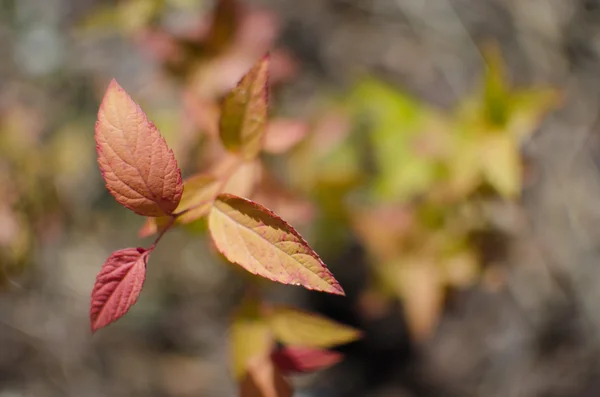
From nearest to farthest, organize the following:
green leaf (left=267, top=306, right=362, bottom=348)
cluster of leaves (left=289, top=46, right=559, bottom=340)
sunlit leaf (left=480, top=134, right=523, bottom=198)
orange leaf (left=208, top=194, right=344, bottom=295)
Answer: orange leaf (left=208, top=194, right=344, bottom=295), green leaf (left=267, top=306, right=362, bottom=348), sunlit leaf (left=480, top=134, right=523, bottom=198), cluster of leaves (left=289, top=46, right=559, bottom=340)

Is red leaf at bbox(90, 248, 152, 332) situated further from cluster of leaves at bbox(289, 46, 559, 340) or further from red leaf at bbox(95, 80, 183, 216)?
cluster of leaves at bbox(289, 46, 559, 340)

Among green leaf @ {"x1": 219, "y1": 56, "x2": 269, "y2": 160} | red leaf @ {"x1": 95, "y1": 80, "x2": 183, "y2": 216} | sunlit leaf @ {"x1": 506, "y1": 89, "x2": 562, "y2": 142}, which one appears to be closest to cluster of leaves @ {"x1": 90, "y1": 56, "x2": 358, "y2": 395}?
red leaf @ {"x1": 95, "y1": 80, "x2": 183, "y2": 216}

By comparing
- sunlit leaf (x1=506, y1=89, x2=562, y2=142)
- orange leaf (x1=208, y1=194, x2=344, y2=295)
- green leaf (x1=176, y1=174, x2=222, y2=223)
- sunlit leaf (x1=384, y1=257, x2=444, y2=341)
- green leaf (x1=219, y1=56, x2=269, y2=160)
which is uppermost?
sunlit leaf (x1=506, y1=89, x2=562, y2=142)

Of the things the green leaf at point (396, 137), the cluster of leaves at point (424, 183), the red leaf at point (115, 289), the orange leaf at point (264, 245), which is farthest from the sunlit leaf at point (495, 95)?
the red leaf at point (115, 289)

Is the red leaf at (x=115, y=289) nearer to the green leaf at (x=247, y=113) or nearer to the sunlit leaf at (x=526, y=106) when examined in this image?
the green leaf at (x=247, y=113)

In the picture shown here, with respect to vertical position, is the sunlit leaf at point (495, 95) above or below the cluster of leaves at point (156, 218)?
above

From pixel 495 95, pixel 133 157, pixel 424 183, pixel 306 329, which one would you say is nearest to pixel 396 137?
pixel 424 183

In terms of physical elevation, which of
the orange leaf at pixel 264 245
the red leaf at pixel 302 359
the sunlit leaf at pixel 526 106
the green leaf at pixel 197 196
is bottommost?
Answer: the red leaf at pixel 302 359
